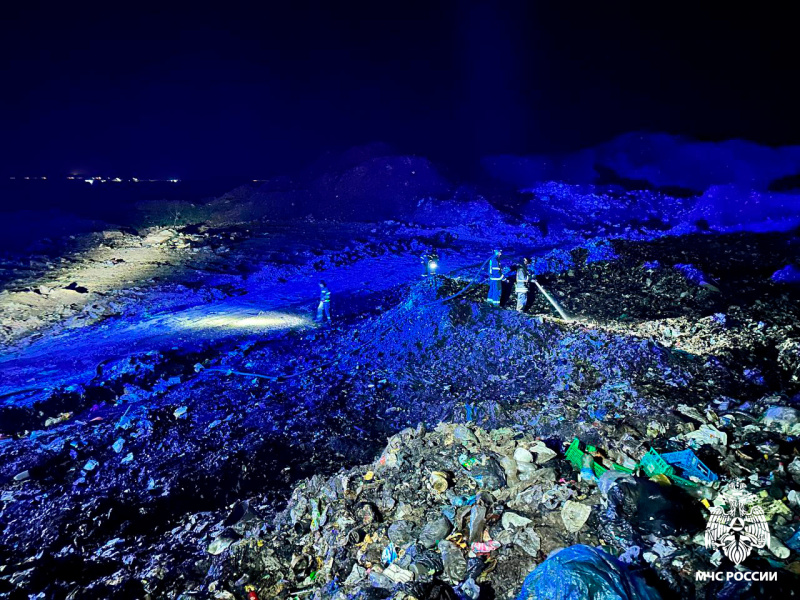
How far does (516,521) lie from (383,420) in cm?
241

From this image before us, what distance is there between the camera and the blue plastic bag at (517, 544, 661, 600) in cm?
149

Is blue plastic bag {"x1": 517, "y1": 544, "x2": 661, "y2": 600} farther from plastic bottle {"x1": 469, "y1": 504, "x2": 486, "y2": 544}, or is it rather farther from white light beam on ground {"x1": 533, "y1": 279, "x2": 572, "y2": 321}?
white light beam on ground {"x1": 533, "y1": 279, "x2": 572, "y2": 321}

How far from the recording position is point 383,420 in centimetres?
467

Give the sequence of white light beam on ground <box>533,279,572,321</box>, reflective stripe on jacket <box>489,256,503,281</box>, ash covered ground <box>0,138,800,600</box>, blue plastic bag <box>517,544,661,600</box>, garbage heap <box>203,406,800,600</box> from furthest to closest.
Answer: white light beam on ground <box>533,279,572,321</box> → reflective stripe on jacket <box>489,256,503,281</box> → ash covered ground <box>0,138,800,600</box> → garbage heap <box>203,406,800,600</box> → blue plastic bag <box>517,544,661,600</box>

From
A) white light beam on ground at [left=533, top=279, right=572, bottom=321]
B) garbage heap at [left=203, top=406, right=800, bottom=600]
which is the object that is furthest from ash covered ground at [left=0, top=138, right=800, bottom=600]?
white light beam on ground at [left=533, top=279, right=572, bottom=321]

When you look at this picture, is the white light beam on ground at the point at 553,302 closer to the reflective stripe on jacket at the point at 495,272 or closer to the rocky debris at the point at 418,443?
the rocky debris at the point at 418,443

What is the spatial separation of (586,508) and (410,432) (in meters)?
1.72

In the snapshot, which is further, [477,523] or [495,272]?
[495,272]

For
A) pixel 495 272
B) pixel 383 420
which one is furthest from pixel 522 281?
pixel 383 420

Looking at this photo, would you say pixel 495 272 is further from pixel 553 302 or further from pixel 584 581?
pixel 584 581

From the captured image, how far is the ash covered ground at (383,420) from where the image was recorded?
2375 mm

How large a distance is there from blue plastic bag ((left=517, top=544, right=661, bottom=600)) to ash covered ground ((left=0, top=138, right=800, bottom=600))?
0.20 ft

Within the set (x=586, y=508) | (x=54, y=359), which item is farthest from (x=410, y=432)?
(x=54, y=359)

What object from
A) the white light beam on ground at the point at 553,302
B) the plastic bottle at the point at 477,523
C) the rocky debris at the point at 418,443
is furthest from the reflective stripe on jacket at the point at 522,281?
the plastic bottle at the point at 477,523
